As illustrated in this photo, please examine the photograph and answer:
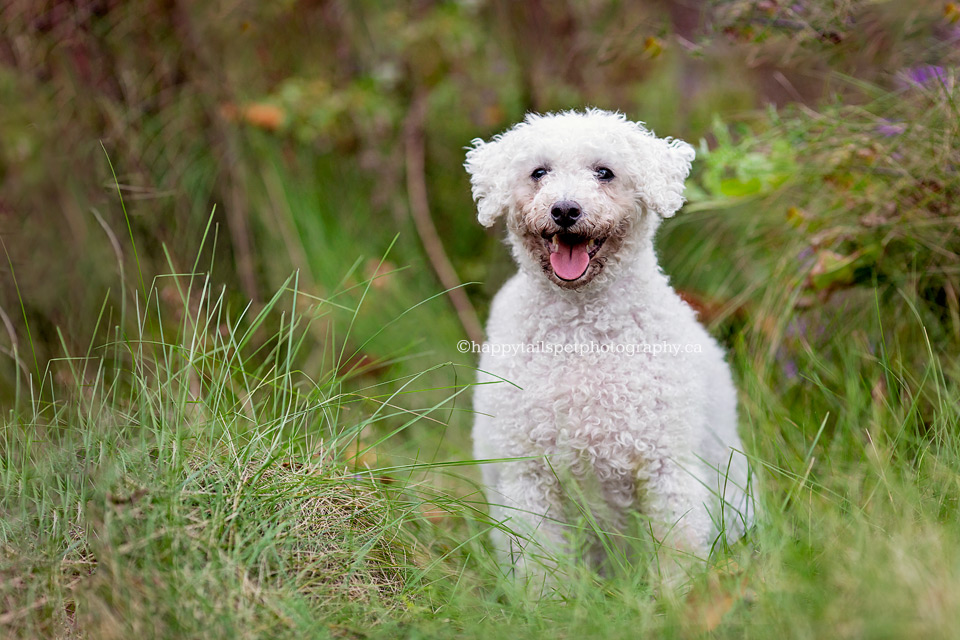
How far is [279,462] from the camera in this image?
2.52 meters

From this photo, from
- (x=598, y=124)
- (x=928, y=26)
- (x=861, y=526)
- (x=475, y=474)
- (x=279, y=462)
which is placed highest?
(x=928, y=26)

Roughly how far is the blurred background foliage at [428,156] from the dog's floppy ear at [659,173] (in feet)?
2.68

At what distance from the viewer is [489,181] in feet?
9.48

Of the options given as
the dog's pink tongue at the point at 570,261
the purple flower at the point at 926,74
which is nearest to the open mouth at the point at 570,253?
the dog's pink tongue at the point at 570,261

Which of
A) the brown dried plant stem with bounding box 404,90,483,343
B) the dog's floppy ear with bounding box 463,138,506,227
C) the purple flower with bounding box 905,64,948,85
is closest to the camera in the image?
the dog's floppy ear with bounding box 463,138,506,227

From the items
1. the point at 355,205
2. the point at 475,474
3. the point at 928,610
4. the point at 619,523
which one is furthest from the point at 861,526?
the point at 355,205

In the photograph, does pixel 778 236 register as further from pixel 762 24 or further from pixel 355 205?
pixel 355 205

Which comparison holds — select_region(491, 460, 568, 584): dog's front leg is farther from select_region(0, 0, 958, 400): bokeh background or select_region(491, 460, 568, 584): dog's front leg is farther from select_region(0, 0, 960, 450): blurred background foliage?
select_region(0, 0, 958, 400): bokeh background

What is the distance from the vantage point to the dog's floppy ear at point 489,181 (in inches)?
112

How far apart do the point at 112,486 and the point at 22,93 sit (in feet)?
10.4

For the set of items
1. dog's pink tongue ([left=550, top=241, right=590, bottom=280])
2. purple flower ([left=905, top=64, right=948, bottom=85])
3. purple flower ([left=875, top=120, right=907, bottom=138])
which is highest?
purple flower ([left=905, top=64, right=948, bottom=85])

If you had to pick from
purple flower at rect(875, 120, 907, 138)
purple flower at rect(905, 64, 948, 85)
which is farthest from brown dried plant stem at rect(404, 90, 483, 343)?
purple flower at rect(905, 64, 948, 85)

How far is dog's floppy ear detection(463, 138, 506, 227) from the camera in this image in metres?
2.85

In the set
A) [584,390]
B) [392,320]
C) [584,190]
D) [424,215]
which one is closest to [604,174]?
[584,190]
